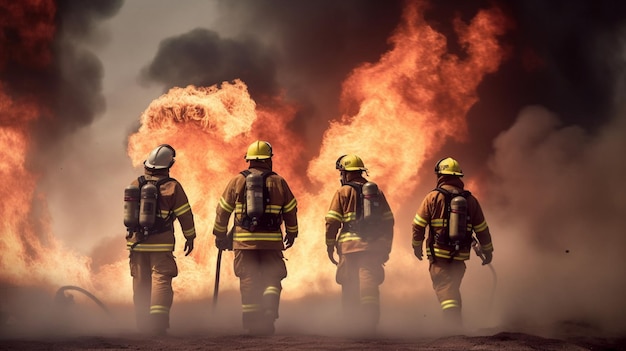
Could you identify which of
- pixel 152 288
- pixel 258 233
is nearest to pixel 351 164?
pixel 258 233

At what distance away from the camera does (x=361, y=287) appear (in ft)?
41.1

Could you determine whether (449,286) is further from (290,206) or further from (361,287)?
(290,206)

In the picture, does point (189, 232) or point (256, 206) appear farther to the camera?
point (189, 232)

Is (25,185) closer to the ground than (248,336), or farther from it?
farther from it

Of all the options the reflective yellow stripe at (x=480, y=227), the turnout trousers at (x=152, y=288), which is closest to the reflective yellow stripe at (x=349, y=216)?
the reflective yellow stripe at (x=480, y=227)

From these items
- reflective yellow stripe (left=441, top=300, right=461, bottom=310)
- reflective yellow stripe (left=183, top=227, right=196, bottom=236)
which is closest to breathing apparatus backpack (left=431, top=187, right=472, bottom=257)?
reflective yellow stripe (left=441, top=300, right=461, bottom=310)

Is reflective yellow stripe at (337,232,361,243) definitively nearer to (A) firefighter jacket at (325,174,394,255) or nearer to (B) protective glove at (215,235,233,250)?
(A) firefighter jacket at (325,174,394,255)

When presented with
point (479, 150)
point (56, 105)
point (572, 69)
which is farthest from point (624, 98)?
point (56, 105)

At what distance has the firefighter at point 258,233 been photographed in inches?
465

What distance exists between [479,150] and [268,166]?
27.3 feet

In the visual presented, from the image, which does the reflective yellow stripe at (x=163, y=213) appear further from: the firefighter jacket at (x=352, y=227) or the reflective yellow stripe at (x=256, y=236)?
the firefighter jacket at (x=352, y=227)

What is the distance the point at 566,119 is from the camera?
19.0 metres

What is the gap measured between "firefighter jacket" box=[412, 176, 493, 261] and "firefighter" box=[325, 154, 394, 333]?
2.02ft

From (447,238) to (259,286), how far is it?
299 centimetres
